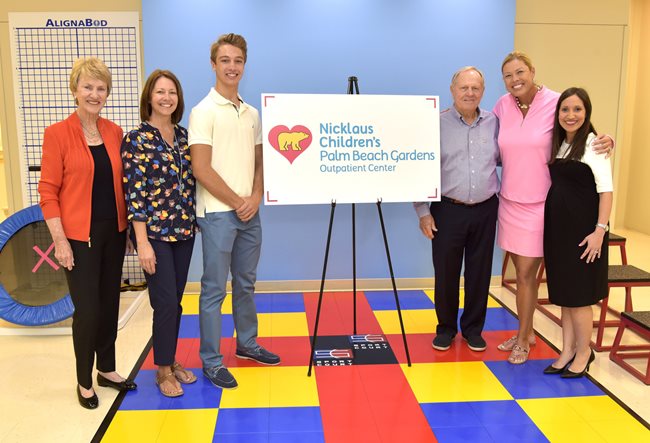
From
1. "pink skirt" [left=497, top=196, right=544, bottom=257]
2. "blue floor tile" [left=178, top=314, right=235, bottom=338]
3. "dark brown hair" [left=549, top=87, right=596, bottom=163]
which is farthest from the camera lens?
"blue floor tile" [left=178, top=314, right=235, bottom=338]

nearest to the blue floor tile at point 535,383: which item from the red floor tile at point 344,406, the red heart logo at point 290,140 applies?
the red floor tile at point 344,406

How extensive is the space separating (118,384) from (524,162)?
263 cm

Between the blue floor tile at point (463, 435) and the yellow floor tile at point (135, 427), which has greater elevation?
the blue floor tile at point (463, 435)

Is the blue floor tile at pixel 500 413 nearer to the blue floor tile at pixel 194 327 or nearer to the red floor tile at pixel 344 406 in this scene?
the red floor tile at pixel 344 406

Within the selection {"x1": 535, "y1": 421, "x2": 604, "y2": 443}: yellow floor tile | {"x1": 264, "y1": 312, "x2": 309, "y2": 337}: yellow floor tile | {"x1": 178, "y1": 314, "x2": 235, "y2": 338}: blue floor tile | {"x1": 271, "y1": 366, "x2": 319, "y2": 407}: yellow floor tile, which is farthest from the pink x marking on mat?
{"x1": 535, "y1": 421, "x2": 604, "y2": 443}: yellow floor tile

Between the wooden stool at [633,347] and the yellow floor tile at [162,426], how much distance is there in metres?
2.41

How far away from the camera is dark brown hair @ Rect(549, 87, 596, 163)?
2.98m

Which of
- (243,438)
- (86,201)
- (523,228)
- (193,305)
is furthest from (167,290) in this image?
(523,228)

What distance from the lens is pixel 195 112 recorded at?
9.65ft

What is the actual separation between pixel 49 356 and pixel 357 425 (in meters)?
2.11

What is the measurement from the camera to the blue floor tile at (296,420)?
271cm

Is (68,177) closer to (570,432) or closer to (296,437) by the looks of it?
(296,437)

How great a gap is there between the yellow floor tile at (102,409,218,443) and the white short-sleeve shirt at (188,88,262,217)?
3.44 feet

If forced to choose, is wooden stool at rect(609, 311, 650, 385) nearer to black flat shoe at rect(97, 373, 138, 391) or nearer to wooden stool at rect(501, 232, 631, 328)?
wooden stool at rect(501, 232, 631, 328)
